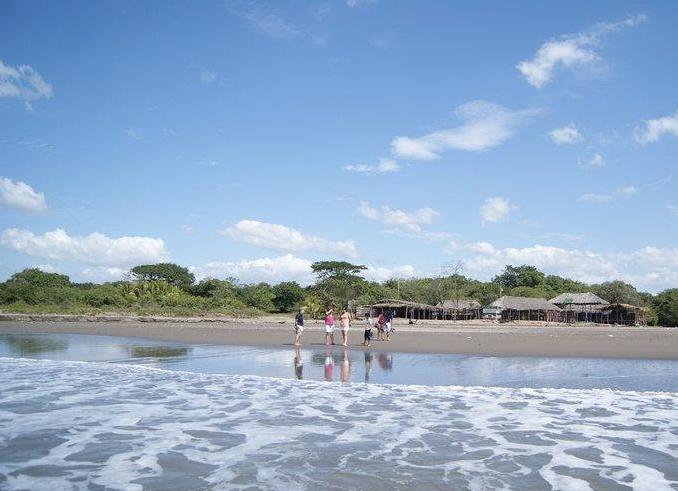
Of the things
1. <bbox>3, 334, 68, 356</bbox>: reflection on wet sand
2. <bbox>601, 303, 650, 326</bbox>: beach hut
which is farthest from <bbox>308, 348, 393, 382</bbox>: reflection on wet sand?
<bbox>601, 303, 650, 326</bbox>: beach hut

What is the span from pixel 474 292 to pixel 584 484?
81.0 metres

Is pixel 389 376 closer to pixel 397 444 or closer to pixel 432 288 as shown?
pixel 397 444

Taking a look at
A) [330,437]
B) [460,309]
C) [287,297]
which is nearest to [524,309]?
[460,309]

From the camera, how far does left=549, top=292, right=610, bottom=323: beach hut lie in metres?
71.1

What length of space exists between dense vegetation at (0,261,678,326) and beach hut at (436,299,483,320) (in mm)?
2160

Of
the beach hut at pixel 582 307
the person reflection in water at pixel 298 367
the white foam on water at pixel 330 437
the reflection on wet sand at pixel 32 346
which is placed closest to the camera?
the white foam on water at pixel 330 437

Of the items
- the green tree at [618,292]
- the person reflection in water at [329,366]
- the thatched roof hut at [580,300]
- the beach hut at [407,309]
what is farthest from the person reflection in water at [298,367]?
the green tree at [618,292]

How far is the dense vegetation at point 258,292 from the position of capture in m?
59.8

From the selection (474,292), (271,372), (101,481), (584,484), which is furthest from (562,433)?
(474,292)

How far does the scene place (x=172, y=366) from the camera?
17719 millimetres

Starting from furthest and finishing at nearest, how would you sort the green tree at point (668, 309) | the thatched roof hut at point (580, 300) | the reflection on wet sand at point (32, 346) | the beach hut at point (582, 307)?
the thatched roof hut at point (580, 300)
the beach hut at point (582, 307)
the green tree at point (668, 309)
the reflection on wet sand at point (32, 346)

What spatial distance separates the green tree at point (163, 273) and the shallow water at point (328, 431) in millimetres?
70824

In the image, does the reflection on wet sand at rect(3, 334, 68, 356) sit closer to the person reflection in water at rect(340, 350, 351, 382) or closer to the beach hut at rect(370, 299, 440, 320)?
the person reflection in water at rect(340, 350, 351, 382)

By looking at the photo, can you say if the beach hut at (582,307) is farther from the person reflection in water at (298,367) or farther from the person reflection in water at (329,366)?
the person reflection in water at (298,367)
